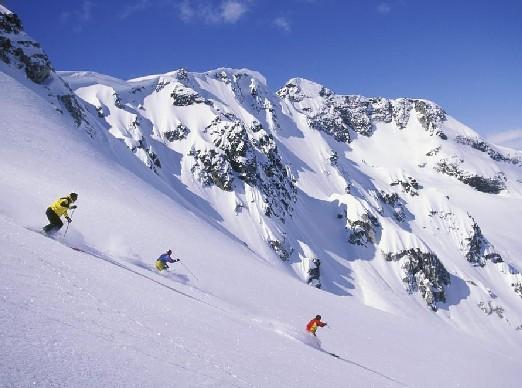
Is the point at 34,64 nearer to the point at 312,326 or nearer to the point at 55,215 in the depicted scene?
the point at 55,215

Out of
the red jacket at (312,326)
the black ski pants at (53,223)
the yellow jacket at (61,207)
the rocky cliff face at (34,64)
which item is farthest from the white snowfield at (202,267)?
the yellow jacket at (61,207)

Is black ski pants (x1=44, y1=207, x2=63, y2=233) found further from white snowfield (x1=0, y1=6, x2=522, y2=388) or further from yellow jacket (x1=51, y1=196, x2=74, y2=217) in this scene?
white snowfield (x1=0, y1=6, x2=522, y2=388)

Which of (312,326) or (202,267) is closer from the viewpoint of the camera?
(312,326)

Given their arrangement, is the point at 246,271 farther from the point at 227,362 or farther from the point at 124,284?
the point at 227,362

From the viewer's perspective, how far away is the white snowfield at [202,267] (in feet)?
19.3

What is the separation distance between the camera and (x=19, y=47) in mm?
47625

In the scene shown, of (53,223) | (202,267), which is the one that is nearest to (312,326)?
(202,267)

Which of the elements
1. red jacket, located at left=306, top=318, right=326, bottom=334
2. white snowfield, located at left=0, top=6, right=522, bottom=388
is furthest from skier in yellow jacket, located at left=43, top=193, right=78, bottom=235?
red jacket, located at left=306, top=318, right=326, bottom=334

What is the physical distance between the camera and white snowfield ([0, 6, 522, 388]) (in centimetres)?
588

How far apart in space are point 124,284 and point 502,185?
16735cm

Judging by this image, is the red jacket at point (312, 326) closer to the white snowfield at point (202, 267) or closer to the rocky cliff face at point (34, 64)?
the white snowfield at point (202, 267)

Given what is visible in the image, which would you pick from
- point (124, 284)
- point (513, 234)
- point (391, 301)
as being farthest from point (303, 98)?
point (124, 284)

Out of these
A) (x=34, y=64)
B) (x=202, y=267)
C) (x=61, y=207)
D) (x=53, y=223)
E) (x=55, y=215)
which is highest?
Result: (x=34, y=64)

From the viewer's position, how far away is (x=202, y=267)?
19359 mm
